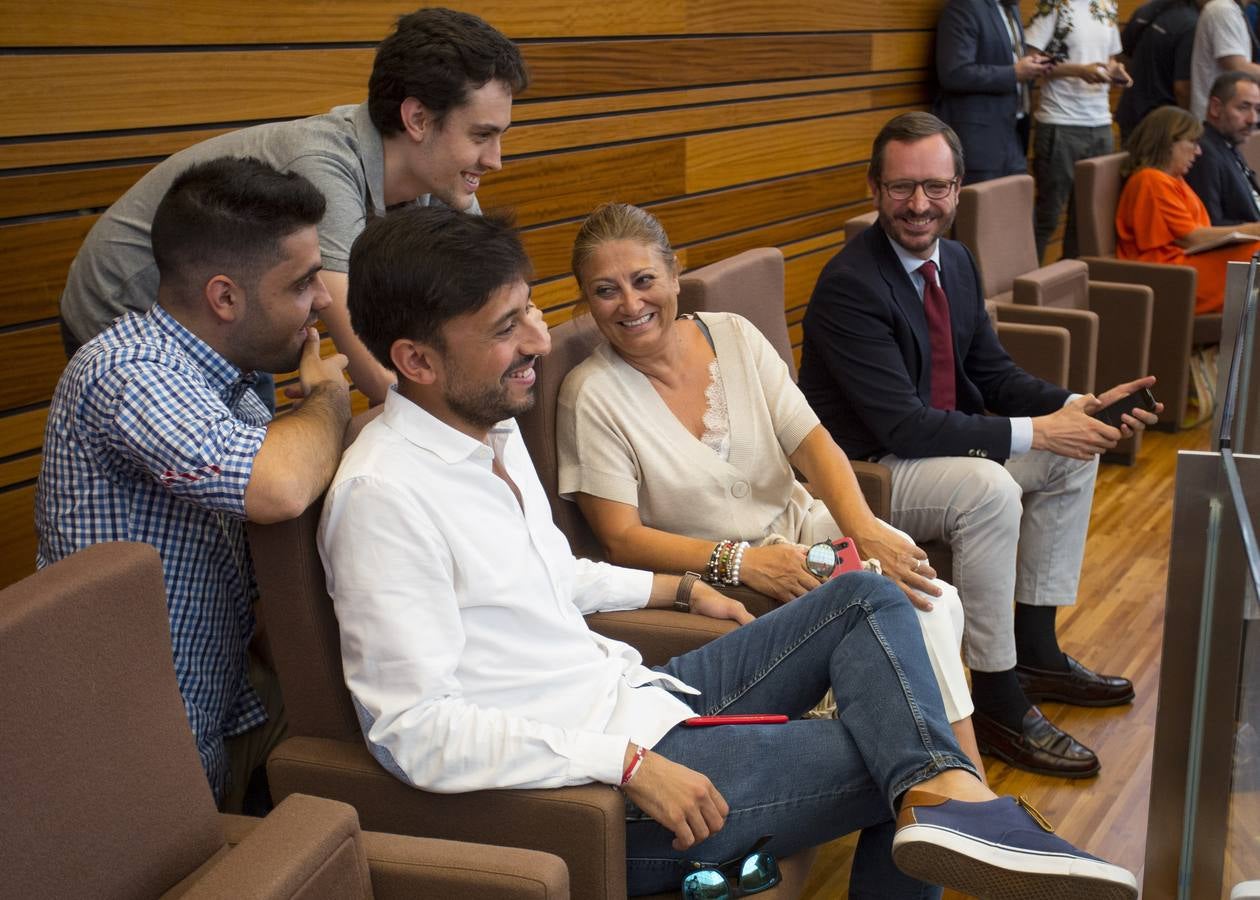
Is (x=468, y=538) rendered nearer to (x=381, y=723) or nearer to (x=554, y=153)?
(x=381, y=723)

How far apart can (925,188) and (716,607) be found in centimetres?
124

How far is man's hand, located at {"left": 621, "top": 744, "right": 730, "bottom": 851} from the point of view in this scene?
61.4 inches

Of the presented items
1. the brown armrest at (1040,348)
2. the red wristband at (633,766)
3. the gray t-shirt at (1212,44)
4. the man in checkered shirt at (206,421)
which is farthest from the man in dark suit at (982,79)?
the red wristband at (633,766)

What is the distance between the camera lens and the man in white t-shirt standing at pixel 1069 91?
5828 mm

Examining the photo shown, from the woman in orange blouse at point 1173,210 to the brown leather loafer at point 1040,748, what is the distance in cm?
279

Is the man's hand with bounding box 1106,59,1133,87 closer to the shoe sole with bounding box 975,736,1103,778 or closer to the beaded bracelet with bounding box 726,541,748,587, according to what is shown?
the shoe sole with bounding box 975,736,1103,778

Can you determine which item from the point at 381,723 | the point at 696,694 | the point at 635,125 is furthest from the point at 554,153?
the point at 381,723

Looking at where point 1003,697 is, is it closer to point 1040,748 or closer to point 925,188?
point 1040,748

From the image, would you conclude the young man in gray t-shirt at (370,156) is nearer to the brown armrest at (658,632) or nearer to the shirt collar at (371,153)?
the shirt collar at (371,153)

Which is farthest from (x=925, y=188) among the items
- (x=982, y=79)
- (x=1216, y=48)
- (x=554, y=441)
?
(x=1216, y=48)

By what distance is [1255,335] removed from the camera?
2418 mm

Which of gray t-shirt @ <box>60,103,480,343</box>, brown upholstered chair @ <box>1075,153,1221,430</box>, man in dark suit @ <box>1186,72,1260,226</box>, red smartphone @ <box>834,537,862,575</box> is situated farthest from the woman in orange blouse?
gray t-shirt @ <box>60,103,480,343</box>

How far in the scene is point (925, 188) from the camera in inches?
112

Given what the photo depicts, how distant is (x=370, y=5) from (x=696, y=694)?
2.18 meters
